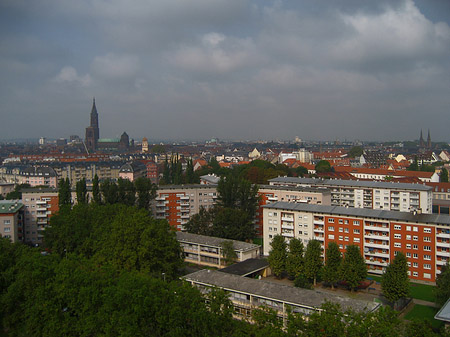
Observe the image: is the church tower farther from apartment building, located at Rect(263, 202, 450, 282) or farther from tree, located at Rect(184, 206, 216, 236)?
apartment building, located at Rect(263, 202, 450, 282)

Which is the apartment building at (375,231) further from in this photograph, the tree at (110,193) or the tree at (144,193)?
the tree at (110,193)

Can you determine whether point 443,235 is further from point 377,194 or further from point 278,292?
point 377,194

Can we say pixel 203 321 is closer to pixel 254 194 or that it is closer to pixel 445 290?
pixel 445 290

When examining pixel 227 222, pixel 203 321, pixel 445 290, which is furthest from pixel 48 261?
pixel 445 290

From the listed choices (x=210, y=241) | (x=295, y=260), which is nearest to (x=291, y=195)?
(x=210, y=241)

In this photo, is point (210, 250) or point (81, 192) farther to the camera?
point (81, 192)

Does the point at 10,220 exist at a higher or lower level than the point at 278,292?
higher
